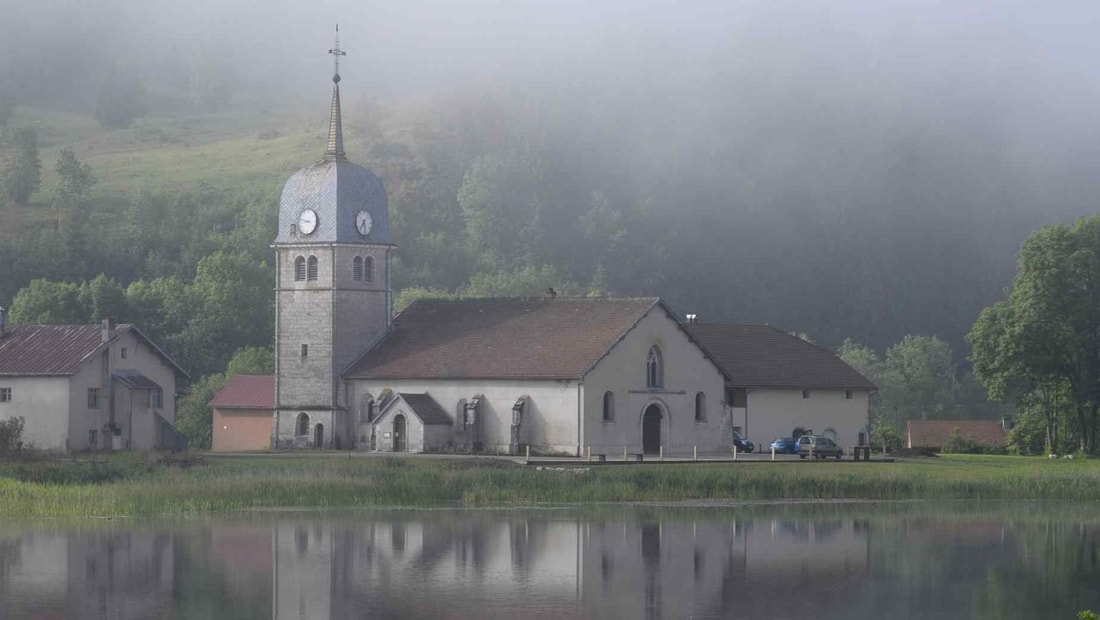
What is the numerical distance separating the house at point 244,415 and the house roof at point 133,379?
410 inches

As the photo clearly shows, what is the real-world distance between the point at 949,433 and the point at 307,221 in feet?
125

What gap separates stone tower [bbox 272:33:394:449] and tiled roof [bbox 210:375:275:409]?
19.7ft

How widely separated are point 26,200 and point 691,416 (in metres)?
96.5

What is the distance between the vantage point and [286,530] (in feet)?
176


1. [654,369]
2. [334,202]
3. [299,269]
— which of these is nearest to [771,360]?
[654,369]

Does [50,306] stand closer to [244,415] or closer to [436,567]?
[244,415]

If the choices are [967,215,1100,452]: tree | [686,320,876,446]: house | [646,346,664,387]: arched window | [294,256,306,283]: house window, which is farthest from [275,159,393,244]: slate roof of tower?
[967,215,1100,452]: tree

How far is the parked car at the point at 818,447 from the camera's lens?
8162cm

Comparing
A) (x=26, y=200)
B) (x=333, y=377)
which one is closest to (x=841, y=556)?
(x=333, y=377)

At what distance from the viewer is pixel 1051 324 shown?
294ft

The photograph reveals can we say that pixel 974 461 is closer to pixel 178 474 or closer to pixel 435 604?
pixel 178 474

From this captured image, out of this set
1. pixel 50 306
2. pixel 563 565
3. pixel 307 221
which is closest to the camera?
pixel 563 565

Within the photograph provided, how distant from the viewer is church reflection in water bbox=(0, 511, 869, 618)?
138 feet

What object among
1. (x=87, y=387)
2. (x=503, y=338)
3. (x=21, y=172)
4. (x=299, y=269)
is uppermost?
(x=21, y=172)
